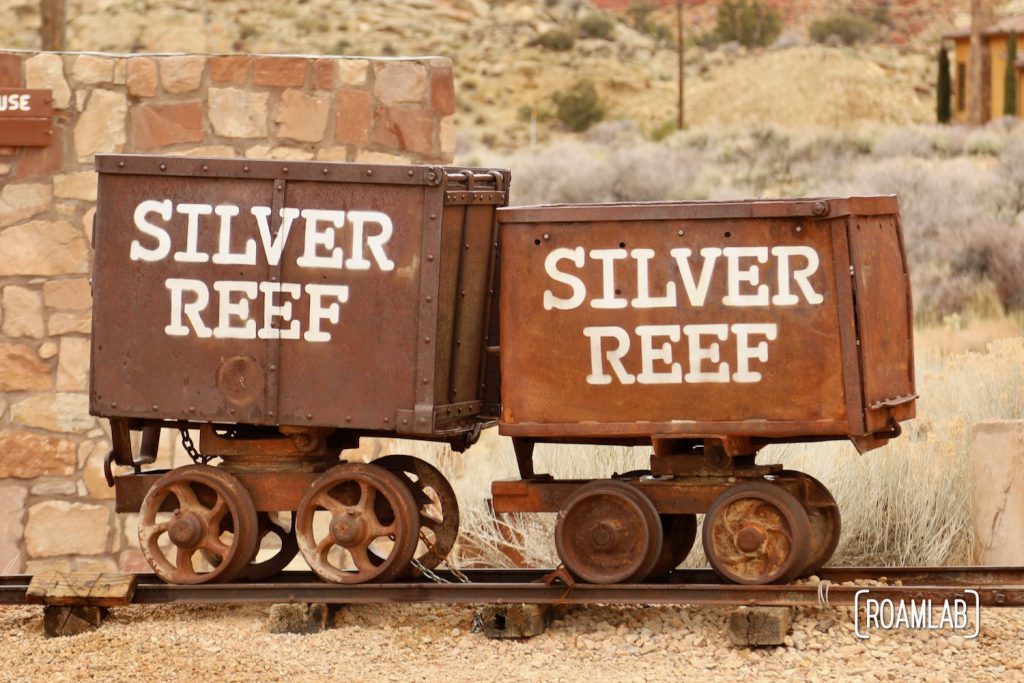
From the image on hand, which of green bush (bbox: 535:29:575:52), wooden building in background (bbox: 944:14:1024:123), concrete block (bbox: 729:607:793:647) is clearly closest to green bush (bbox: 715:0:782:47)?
green bush (bbox: 535:29:575:52)

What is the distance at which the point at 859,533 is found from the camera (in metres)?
7.84

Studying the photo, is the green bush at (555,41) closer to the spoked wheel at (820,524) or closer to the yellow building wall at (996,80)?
the yellow building wall at (996,80)

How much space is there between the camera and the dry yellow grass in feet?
25.2

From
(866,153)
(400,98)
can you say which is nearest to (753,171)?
(866,153)

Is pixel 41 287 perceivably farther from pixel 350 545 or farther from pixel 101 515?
pixel 350 545

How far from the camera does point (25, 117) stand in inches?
363

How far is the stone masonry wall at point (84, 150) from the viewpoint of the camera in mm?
9289

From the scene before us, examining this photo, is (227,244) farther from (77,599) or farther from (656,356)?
(656,356)

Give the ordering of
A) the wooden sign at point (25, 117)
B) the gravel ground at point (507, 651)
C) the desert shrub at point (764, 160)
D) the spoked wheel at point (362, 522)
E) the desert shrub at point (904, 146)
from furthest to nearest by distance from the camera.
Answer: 1. the desert shrub at point (904, 146)
2. the desert shrub at point (764, 160)
3. the wooden sign at point (25, 117)
4. the spoked wheel at point (362, 522)
5. the gravel ground at point (507, 651)

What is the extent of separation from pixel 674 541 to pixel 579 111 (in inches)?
1344

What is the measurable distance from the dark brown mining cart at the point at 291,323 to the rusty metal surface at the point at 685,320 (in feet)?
1.15

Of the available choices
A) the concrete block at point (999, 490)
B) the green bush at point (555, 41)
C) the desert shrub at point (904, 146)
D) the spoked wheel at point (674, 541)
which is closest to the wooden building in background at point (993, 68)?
the desert shrub at point (904, 146)

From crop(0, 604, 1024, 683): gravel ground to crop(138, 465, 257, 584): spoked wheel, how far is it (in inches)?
9.2

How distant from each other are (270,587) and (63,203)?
3827 millimetres
